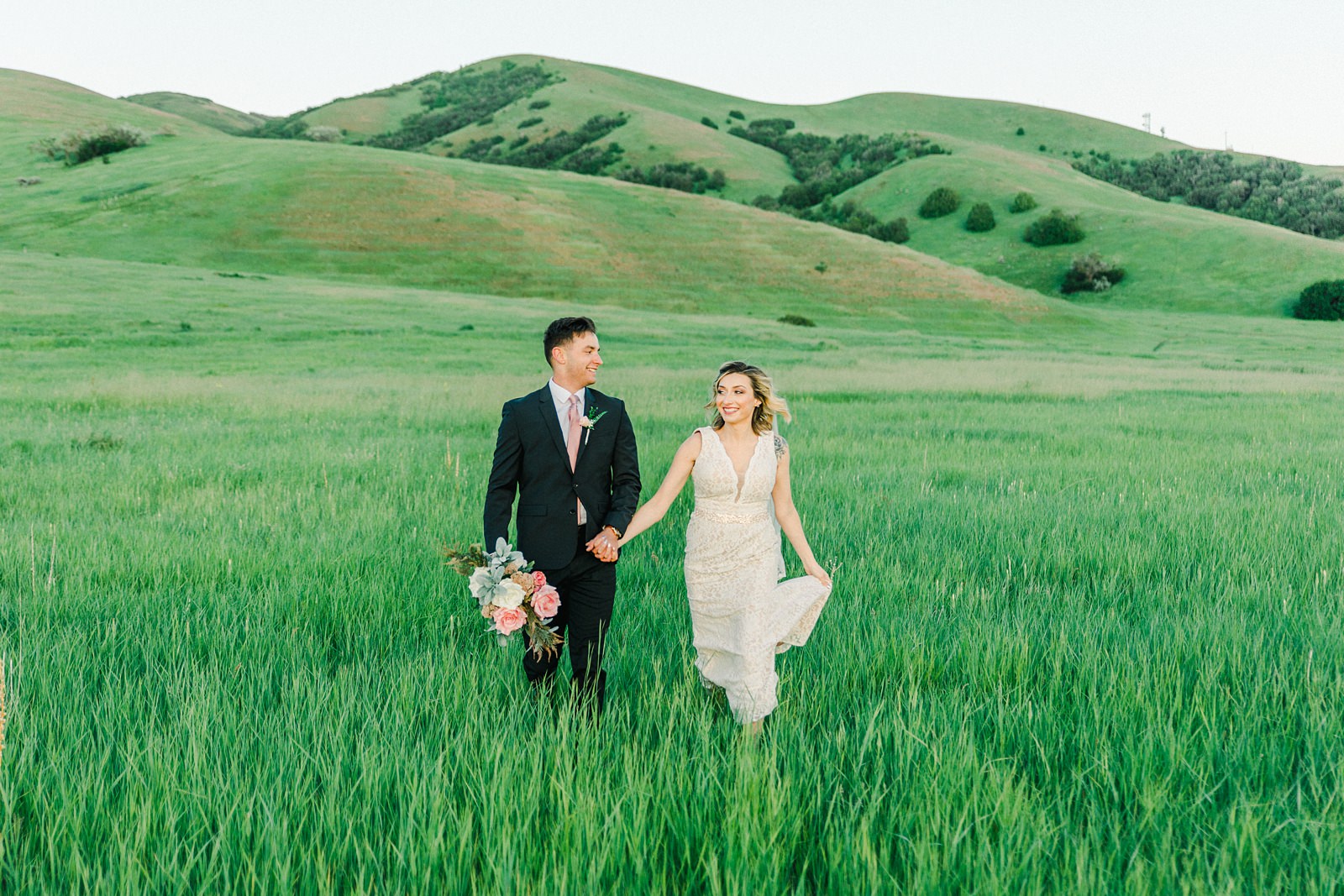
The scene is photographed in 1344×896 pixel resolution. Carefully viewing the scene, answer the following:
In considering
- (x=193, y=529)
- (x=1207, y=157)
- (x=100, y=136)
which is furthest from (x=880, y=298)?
(x=1207, y=157)

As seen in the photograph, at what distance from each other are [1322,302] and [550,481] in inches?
3112

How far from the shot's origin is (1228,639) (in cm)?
431

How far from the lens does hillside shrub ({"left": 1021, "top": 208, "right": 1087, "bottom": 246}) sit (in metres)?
84.4

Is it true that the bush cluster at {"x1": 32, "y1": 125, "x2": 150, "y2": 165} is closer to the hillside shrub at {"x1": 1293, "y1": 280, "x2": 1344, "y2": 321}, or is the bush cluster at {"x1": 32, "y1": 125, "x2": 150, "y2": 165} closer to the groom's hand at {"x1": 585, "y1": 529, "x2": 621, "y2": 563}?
the groom's hand at {"x1": 585, "y1": 529, "x2": 621, "y2": 563}

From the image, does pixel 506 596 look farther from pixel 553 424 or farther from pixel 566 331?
pixel 566 331

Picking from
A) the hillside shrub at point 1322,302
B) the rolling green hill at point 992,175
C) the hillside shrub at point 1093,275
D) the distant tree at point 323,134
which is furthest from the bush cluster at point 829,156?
the distant tree at point 323,134

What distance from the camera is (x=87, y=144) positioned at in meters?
79.8

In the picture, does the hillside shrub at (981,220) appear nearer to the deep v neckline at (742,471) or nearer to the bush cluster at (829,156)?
the bush cluster at (829,156)

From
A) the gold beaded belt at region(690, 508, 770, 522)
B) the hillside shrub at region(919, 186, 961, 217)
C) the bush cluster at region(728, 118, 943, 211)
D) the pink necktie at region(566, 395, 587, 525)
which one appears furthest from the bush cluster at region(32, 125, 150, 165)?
the gold beaded belt at region(690, 508, 770, 522)

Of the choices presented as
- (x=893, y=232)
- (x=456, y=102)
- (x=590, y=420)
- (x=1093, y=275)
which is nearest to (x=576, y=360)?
(x=590, y=420)

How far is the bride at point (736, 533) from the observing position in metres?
3.68

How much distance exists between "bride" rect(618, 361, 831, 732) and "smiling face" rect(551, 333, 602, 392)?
590 millimetres

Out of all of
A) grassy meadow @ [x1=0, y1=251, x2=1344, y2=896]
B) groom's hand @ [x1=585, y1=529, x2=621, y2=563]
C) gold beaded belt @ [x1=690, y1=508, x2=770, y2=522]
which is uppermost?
gold beaded belt @ [x1=690, y1=508, x2=770, y2=522]

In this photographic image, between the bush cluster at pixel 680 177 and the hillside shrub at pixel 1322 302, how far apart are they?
6585 centimetres
